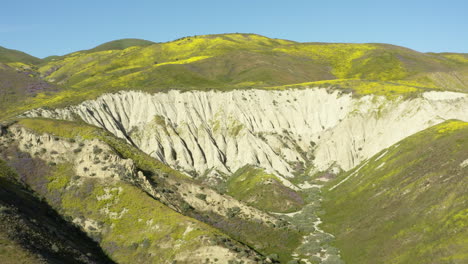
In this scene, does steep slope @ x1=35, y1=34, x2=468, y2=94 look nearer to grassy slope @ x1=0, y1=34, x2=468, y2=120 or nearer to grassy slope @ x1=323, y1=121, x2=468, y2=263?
grassy slope @ x1=0, y1=34, x2=468, y2=120

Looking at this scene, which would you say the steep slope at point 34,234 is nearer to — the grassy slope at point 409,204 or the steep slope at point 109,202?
the steep slope at point 109,202

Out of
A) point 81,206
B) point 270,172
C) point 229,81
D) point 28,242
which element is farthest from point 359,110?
point 28,242

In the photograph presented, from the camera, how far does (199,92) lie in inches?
4107

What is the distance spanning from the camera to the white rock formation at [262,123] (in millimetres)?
82938

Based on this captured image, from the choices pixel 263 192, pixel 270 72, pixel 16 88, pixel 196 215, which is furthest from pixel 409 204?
pixel 16 88

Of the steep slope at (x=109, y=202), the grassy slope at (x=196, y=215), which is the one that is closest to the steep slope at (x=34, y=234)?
the steep slope at (x=109, y=202)

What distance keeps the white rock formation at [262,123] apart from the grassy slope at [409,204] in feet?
51.7

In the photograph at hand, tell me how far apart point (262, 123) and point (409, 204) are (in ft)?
185

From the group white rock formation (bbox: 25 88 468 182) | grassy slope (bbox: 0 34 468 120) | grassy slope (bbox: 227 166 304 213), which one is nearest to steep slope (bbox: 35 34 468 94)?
grassy slope (bbox: 0 34 468 120)

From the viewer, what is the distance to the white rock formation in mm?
82938

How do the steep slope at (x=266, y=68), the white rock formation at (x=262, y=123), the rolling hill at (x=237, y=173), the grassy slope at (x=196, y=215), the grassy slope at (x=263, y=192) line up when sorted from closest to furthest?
the rolling hill at (x=237, y=173) < the grassy slope at (x=196, y=215) < the grassy slope at (x=263, y=192) < the white rock formation at (x=262, y=123) < the steep slope at (x=266, y=68)

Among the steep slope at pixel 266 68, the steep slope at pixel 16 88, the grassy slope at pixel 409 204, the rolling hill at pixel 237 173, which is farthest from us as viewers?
the steep slope at pixel 266 68

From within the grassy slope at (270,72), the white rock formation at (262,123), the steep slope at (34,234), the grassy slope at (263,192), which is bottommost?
the grassy slope at (263,192)

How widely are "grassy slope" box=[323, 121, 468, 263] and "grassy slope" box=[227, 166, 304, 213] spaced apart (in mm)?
6331
